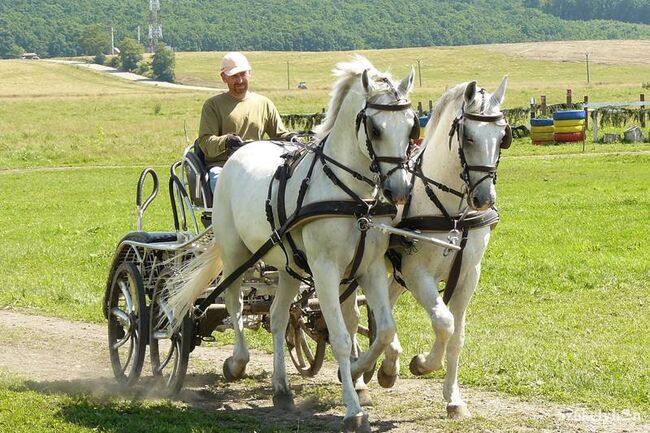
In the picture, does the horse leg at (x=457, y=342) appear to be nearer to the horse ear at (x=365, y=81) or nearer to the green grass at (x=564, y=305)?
the green grass at (x=564, y=305)

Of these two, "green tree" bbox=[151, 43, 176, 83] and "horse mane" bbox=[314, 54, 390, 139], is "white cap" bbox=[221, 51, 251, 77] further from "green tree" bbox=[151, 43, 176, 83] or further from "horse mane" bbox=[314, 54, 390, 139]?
"green tree" bbox=[151, 43, 176, 83]

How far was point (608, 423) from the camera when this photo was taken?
7730 mm

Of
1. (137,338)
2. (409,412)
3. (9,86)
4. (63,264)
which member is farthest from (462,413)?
(9,86)

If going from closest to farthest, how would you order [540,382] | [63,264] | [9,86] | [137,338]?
1. [540,382]
2. [137,338]
3. [63,264]
4. [9,86]

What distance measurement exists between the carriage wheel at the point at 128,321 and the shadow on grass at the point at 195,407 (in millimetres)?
153

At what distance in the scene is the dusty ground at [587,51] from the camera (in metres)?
135

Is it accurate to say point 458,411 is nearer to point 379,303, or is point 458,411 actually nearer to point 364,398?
point 364,398

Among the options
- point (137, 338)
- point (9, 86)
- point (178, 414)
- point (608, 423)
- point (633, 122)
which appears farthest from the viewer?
point (9, 86)

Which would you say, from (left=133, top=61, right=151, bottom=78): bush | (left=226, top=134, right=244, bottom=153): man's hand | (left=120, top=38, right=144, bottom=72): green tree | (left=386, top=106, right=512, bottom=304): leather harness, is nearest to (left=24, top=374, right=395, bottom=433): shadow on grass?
(left=386, top=106, right=512, bottom=304): leather harness

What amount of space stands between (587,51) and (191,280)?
138 metres

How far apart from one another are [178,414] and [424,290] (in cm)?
198

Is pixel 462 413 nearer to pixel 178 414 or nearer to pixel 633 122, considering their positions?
pixel 178 414

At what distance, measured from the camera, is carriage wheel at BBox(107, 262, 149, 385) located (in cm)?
941

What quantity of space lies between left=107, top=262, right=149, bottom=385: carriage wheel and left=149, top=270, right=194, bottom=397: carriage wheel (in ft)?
0.42
